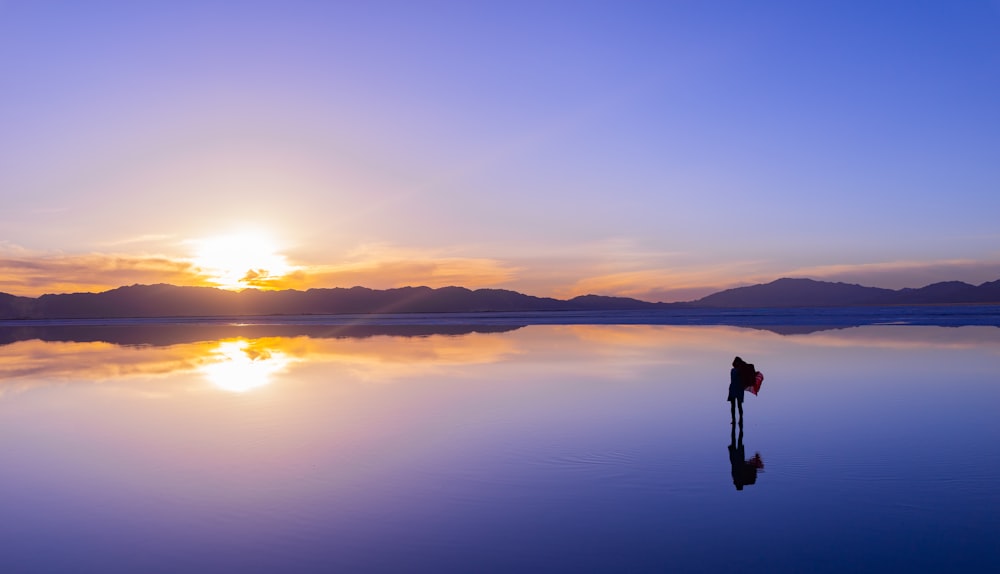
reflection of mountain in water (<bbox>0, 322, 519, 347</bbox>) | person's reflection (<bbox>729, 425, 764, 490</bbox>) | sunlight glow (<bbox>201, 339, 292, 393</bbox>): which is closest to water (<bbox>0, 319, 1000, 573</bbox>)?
person's reflection (<bbox>729, 425, 764, 490</bbox>)

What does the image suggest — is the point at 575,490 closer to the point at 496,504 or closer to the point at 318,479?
the point at 496,504

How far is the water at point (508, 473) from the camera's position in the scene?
680 centimetres

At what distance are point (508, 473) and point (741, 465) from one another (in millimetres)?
3309

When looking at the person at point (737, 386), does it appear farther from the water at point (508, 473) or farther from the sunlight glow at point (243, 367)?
the sunlight glow at point (243, 367)

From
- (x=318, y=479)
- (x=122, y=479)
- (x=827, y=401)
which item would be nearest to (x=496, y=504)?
(x=318, y=479)

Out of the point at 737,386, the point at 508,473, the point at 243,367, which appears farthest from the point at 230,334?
the point at 508,473

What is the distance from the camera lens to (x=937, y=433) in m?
11.6

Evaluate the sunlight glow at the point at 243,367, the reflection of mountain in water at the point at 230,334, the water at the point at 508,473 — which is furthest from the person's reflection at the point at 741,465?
the reflection of mountain in water at the point at 230,334

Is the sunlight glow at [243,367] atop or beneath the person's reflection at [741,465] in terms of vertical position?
atop

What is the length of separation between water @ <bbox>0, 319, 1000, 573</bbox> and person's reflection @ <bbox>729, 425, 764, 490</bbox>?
8cm

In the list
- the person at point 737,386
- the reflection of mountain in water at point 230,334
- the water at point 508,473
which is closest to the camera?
the water at point 508,473

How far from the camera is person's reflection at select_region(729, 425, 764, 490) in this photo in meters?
9.11

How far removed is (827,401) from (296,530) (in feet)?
38.4

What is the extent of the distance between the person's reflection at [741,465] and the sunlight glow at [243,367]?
42.6 ft
